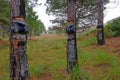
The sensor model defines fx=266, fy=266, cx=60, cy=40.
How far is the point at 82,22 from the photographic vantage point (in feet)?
103

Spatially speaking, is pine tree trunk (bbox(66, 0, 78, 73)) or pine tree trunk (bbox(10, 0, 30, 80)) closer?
pine tree trunk (bbox(10, 0, 30, 80))

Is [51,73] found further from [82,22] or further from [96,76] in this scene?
[82,22]

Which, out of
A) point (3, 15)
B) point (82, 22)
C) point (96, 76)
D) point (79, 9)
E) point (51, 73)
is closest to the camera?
point (96, 76)

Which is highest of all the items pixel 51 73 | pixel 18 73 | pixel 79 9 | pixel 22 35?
pixel 79 9

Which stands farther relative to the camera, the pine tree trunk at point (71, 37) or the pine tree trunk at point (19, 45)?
the pine tree trunk at point (71, 37)

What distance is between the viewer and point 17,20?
528cm

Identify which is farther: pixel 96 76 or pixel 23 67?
pixel 96 76

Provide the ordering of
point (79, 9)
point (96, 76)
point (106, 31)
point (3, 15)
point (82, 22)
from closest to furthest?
point (96, 76) → point (106, 31) → point (3, 15) → point (79, 9) → point (82, 22)

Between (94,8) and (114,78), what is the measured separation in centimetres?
2135

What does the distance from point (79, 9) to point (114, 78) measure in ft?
69.3

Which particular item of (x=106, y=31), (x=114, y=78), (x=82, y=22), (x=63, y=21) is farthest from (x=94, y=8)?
(x=114, y=78)

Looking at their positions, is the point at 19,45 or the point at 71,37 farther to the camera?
the point at 71,37

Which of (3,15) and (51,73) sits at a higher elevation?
(3,15)

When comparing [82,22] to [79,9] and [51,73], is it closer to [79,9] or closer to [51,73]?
[79,9]
